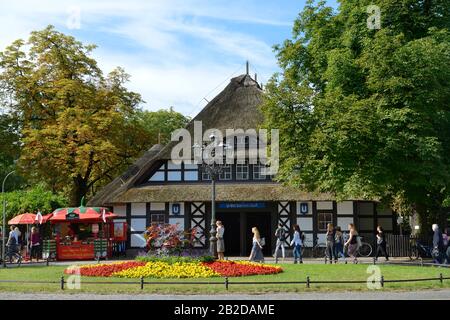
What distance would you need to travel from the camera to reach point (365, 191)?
2630 cm

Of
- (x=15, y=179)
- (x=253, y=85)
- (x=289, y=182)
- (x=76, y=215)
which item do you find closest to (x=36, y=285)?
(x=289, y=182)

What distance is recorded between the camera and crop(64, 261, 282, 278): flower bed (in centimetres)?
2094

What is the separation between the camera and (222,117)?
40.3m

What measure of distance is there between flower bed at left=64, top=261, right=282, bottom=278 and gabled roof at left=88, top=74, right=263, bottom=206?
1467 centimetres

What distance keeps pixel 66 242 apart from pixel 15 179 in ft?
85.1

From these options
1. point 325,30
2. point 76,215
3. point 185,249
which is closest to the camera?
point 185,249

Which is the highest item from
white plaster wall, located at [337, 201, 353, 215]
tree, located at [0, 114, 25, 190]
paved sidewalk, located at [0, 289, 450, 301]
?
tree, located at [0, 114, 25, 190]

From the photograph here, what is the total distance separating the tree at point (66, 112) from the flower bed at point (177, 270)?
21.3 metres

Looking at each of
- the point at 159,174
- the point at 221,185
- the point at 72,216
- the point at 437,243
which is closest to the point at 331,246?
the point at 437,243

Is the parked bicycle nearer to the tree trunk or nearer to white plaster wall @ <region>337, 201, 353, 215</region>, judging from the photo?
white plaster wall @ <region>337, 201, 353, 215</region>

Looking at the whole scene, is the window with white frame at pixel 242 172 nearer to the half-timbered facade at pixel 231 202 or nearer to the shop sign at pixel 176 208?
the half-timbered facade at pixel 231 202

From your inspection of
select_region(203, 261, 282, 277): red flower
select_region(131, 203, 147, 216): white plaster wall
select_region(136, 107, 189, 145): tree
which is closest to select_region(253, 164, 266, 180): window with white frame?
select_region(131, 203, 147, 216): white plaster wall

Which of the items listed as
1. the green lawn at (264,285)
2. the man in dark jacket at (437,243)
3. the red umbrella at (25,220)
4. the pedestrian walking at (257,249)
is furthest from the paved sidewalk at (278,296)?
the red umbrella at (25,220)
